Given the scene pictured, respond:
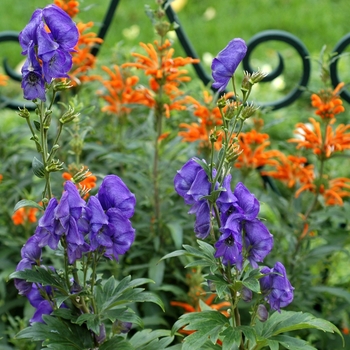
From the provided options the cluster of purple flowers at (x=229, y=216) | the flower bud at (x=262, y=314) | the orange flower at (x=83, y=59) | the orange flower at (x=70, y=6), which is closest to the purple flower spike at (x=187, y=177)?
the cluster of purple flowers at (x=229, y=216)

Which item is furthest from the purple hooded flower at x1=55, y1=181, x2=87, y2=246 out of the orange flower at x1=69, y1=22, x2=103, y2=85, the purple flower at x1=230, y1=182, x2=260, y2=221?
the orange flower at x1=69, y1=22, x2=103, y2=85

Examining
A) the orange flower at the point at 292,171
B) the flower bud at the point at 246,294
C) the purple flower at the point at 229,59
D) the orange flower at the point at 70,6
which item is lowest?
the orange flower at the point at 292,171

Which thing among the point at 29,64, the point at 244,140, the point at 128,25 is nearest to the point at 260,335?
the point at 29,64

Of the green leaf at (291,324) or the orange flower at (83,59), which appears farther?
the orange flower at (83,59)

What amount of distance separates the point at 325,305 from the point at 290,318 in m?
1.18

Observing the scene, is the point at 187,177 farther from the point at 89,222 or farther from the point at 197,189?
the point at 89,222

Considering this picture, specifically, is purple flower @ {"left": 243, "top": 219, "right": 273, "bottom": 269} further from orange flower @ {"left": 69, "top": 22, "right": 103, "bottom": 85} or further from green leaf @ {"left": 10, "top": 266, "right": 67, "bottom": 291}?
orange flower @ {"left": 69, "top": 22, "right": 103, "bottom": 85}

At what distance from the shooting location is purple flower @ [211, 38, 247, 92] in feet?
5.26

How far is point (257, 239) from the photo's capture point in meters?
1.63

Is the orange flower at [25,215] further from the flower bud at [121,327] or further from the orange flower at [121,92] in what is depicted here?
the flower bud at [121,327]

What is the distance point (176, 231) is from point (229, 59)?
1013 millimetres

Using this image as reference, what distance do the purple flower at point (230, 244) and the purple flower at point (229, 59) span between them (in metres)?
0.35

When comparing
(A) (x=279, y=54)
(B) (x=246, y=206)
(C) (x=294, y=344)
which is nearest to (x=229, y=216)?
(B) (x=246, y=206)

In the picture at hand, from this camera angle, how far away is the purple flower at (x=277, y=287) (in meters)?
1.73
